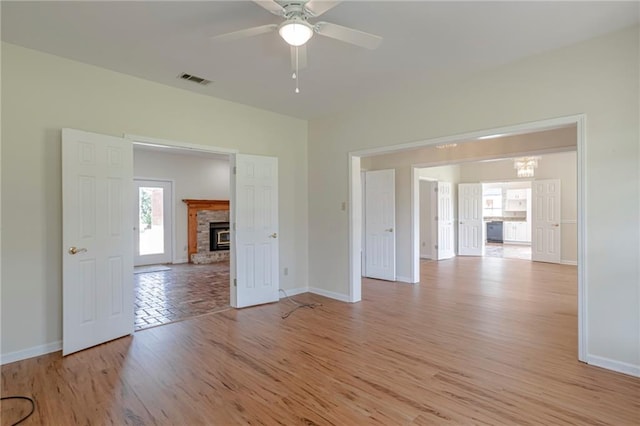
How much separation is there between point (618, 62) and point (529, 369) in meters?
2.64

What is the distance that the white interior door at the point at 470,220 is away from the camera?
9422 mm

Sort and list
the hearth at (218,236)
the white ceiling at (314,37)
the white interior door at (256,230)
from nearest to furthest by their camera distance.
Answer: the white ceiling at (314,37) → the white interior door at (256,230) → the hearth at (218,236)

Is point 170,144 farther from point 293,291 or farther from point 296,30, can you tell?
point 293,291

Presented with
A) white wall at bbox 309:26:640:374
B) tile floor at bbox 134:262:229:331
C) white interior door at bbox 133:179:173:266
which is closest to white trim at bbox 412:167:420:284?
white wall at bbox 309:26:640:374

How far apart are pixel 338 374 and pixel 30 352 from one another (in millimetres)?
2833

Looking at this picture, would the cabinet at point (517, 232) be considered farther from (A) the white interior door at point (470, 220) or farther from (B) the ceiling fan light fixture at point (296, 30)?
(B) the ceiling fan light fixture at point (296, 30)

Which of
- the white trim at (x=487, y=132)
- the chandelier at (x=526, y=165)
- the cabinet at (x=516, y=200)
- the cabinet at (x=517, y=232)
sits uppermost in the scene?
the chandelier at (x=526, y=165)

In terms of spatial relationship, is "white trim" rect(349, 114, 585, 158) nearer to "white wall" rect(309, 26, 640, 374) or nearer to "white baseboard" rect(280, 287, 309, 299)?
"white wall" rect(309, 26, 640, 374)

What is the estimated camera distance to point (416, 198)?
20.6 feet

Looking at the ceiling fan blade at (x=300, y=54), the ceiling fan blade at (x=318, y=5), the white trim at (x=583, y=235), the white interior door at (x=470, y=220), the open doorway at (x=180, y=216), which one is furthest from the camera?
the white interior door at (x=470, y=220)

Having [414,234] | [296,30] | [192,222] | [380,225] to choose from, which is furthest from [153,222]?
[296,30]

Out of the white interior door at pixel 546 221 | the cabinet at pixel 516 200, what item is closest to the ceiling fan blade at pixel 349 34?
the white interior door at pixel 546 221

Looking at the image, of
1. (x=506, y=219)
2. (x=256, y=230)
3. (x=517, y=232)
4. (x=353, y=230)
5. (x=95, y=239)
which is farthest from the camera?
(x=506, y=219)

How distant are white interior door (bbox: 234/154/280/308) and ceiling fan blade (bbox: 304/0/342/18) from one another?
2688 millimetres
